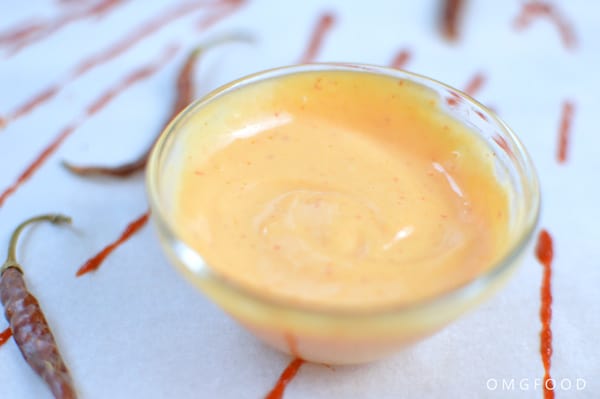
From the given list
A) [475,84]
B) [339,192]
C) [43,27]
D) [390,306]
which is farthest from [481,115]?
[43,27]

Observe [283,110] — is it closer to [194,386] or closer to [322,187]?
[322,187]

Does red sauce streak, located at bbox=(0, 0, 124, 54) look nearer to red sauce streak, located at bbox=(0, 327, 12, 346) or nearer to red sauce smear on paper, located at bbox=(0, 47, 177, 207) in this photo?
red sauce smear on paper, located at bbox=(0, 47, 177, 207)

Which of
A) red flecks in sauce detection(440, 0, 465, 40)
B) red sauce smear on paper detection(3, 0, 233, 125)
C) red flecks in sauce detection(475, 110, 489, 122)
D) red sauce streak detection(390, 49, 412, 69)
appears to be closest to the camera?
red flecks in sauce detection(475, 110, 489, 122)

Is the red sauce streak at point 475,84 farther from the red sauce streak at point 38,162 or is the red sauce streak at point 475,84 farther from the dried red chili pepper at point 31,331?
the dried red chili pepper at point 31,331

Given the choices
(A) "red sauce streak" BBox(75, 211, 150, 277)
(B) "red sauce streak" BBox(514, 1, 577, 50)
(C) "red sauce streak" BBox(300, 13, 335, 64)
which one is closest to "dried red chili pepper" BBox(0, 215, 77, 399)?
(A) "red sauce streak" BBox(75, 211, 150, 277)

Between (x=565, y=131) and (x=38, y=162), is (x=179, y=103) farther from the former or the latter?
(x=565, y=131)

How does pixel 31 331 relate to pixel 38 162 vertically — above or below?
below
